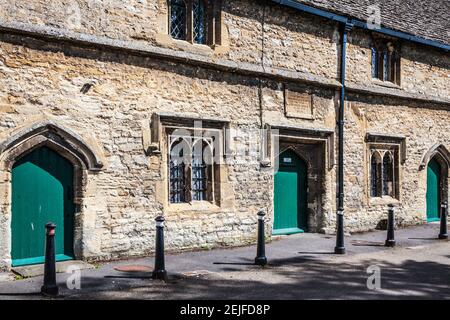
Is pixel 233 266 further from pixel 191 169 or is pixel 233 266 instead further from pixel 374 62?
pixel 374 62

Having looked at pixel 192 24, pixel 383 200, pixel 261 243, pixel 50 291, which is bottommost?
pixel 50 291

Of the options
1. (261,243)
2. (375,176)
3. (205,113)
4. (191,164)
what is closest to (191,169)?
(191,164)

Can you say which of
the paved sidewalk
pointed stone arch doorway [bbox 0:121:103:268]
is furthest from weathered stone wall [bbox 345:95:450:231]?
pointed stone arch doorway [bbox 0:121:103:268]

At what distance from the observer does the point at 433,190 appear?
1553 centimetres

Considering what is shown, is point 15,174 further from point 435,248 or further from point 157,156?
point 435,248

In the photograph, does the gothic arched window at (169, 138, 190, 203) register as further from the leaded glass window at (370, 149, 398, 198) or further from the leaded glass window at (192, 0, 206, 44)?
the leaded glass window at (370, 149, 398, 198)

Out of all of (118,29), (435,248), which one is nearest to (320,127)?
(435,248)

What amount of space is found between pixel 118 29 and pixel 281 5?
4.16 m

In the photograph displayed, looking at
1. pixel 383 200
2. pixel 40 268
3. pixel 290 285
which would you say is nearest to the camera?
pixel 290 285

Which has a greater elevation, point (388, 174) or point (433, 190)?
point (388, 174)

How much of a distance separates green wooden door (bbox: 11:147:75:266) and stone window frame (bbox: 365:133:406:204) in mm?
8125

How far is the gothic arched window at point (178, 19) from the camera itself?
9.86 metres

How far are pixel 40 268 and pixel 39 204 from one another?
42.1 inches
